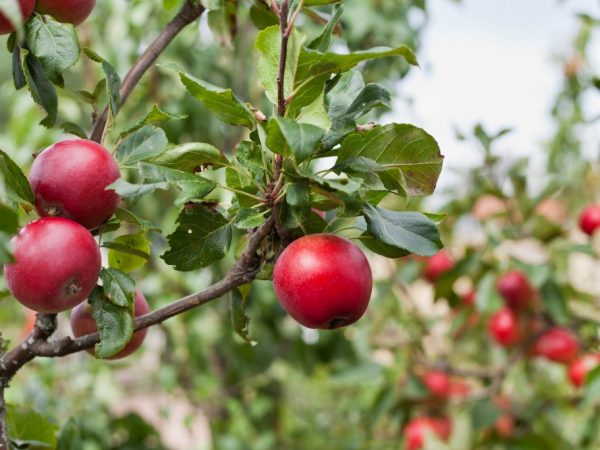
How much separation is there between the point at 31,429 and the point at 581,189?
1.84 metres

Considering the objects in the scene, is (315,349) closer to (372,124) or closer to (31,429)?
(31,429)

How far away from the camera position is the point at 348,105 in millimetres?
713

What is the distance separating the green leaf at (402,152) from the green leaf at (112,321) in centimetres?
25

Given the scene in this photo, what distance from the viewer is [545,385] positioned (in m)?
2.21

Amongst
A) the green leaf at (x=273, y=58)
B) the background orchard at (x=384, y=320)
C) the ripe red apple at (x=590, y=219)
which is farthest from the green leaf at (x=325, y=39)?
the ripe red apple at (x=590, y=219)

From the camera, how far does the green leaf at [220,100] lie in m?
0.66

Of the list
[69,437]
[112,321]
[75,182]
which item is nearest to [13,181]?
[75,182]

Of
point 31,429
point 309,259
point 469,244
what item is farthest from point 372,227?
point 469,244

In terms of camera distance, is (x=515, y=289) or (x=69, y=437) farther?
(x=515, y=289)

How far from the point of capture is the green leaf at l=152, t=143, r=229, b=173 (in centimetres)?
69

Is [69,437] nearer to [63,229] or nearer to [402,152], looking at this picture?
[63,229]

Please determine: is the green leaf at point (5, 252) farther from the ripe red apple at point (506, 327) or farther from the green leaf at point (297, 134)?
the ripe red apple at point (506, 327)

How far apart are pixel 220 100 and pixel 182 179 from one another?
3.0 inches

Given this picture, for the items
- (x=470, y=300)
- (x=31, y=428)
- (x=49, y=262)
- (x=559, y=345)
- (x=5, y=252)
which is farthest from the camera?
(x=470, y=300)
